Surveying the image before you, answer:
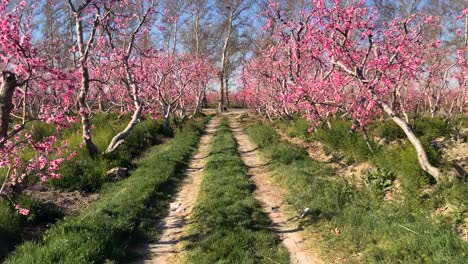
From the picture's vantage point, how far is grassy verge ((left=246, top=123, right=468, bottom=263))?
530 centimetres

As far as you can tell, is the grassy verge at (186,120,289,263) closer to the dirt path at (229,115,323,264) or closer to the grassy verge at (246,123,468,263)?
the dirt path at (229,115,323,264)

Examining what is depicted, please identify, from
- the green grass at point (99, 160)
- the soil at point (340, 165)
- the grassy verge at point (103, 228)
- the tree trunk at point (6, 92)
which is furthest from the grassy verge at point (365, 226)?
the tree trunk at point (6, 92)

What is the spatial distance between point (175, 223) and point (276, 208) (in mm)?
2309

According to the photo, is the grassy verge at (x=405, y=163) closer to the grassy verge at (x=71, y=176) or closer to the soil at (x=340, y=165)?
the soil at (x=340, y=165)

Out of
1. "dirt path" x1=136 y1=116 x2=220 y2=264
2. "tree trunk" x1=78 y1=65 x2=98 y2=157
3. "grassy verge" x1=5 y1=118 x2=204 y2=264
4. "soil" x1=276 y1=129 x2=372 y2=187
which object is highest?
"tree trunk" x1=78 y1=65 x2=98 y2=157

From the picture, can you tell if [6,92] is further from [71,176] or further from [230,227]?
[71,176]

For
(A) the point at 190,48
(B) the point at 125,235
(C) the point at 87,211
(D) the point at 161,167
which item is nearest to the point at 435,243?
(B) the point at 125,235

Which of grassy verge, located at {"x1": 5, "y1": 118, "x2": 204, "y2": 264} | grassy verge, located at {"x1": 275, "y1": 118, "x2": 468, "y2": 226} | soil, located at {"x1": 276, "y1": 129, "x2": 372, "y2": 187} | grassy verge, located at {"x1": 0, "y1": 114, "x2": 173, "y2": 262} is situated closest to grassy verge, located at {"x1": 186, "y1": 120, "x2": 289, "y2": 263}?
grassy verge, located at {"x1": 5, "y1": 118, "x2": 204, "y2": 264}

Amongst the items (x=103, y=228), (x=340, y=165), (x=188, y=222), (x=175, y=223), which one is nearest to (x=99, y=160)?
(x=175, y=223)

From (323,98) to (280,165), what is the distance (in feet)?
15.3

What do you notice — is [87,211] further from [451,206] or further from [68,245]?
[451,206]

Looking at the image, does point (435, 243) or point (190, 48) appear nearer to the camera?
point (435, 243)

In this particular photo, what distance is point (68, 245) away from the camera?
5.86m

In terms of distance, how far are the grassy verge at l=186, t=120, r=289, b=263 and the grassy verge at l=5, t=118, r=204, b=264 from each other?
1.20 meters
